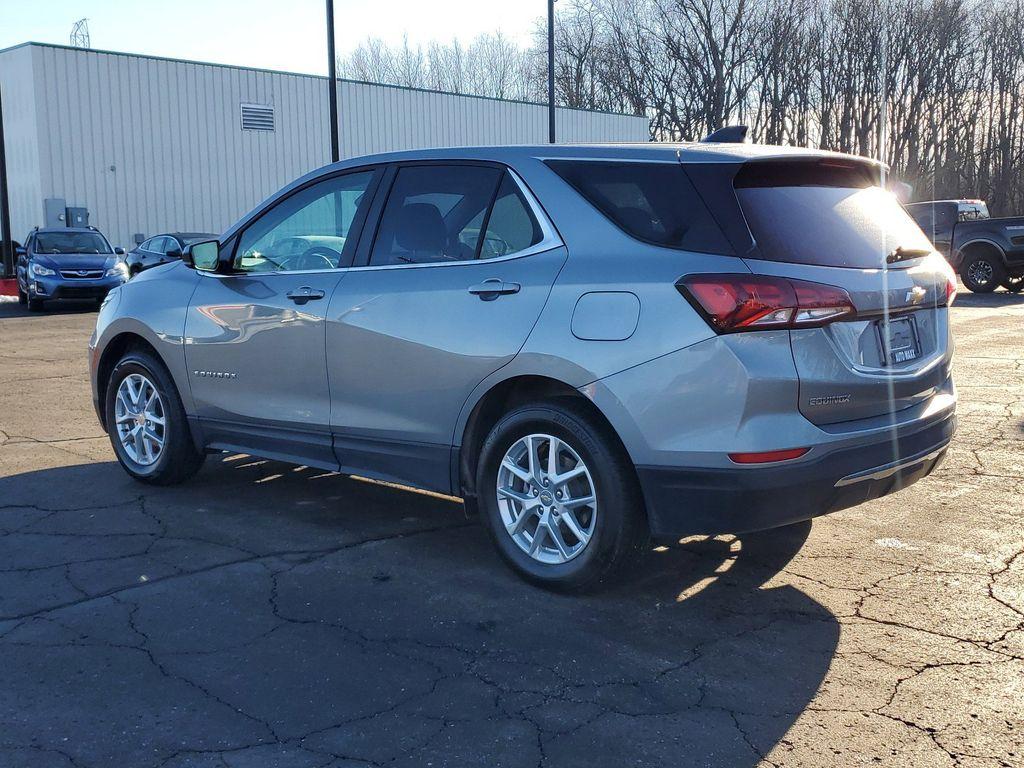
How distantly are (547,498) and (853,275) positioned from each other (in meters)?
1.46

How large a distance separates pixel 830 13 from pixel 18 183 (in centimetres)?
4073

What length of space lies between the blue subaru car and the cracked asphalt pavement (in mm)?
15832

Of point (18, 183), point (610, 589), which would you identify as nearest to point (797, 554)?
point (610, 589)

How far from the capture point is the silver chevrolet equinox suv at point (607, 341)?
375 cm

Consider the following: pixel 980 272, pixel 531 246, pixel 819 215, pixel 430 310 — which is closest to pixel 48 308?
pixel 980 272

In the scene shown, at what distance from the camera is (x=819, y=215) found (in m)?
4.06

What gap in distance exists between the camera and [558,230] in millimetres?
4254

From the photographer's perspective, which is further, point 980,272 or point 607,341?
point 980,272

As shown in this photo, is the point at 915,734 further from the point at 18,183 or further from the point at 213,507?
the point at 18,183

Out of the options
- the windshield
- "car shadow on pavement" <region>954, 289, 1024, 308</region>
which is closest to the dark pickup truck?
"car shadow on pavement" <region>954, 289, 1024, 308</region>

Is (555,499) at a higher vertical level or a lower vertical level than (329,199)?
lower

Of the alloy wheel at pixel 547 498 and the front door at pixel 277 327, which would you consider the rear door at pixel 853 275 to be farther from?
the front door at pixel 277 327

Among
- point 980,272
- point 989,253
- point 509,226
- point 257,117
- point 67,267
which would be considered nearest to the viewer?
point 509,226

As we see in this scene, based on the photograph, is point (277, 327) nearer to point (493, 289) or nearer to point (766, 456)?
point (493, 289)
